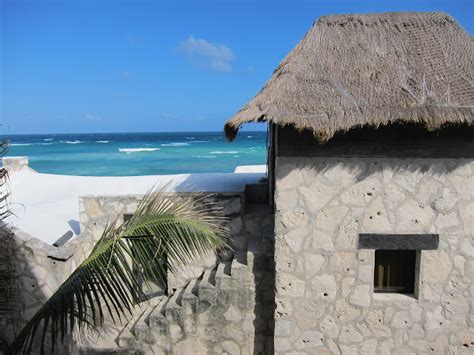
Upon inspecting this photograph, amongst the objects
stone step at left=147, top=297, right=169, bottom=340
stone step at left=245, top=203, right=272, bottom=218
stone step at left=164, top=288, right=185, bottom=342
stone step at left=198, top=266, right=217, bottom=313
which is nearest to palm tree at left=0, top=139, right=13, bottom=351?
stone step at left=147, top=297, right=169, bottom=340

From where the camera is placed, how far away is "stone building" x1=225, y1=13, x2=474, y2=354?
12.6 feet

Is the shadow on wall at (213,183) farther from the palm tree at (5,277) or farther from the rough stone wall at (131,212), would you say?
the palm tree at (5,277)

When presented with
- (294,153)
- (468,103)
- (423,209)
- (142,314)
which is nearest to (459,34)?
(468,103)

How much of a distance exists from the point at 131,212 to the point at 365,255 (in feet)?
11.8

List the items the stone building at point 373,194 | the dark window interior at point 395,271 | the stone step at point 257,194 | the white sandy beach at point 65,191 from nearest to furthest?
the stone building at point 373,194 < the dark window interior at point 395,271 < the white sandy beach at point 65,191 < the stone step at point 257,194

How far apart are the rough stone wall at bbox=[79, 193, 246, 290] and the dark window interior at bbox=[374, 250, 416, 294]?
2009 millimetres

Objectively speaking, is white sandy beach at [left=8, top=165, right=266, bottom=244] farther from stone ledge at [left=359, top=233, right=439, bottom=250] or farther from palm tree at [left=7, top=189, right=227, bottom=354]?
palm tree at [left=7, top=189, right=227, bottom=354]

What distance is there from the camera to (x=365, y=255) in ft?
13.8

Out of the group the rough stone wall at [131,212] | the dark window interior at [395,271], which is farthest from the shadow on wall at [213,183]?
the dark window interior at [395,271]

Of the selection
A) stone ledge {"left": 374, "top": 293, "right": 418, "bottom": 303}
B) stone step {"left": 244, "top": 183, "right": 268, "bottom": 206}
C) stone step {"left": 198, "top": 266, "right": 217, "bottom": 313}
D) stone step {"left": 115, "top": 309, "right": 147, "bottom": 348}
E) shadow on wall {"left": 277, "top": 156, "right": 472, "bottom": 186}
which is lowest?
stone step {"left": 115, "top": 309, "right": 147, "bottom": 348}

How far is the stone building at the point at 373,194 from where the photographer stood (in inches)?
151

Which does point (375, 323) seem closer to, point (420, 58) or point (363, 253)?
point (363, 253)

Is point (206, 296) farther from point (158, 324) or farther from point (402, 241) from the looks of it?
point (402, 241)

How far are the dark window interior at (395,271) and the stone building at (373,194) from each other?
0.01 m
